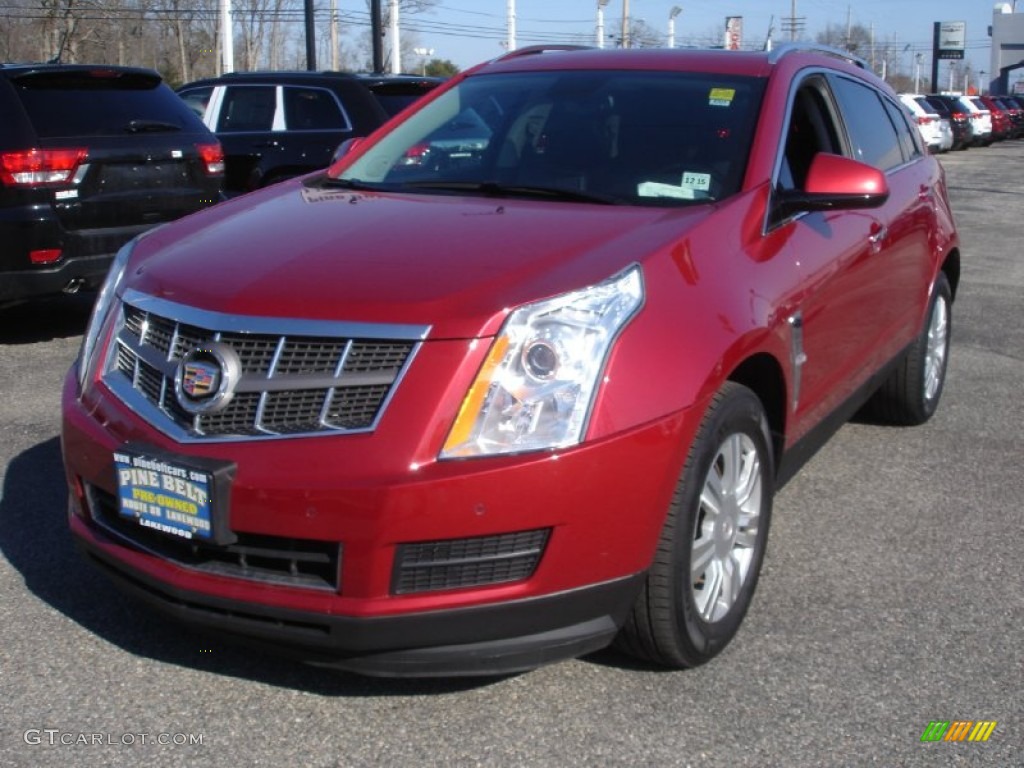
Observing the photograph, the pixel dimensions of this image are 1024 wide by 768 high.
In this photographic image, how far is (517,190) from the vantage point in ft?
13.4

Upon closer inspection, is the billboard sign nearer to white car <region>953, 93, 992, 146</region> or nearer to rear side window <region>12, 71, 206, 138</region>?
white car <region>953, 93, 992, 146</region>

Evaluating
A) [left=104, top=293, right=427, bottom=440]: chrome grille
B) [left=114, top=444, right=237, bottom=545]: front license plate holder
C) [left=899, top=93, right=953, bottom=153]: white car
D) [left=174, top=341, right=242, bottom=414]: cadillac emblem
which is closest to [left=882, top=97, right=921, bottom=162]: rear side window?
[left=104, top=293, right=427, bottom=440]: chrome grille

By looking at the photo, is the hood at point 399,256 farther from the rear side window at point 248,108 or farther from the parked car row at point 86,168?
the rear side window at point 248,108

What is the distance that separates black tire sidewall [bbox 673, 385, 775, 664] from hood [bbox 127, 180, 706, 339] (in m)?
0.49

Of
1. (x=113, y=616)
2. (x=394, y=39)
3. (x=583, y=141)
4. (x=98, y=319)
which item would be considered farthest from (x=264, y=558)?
(x=394, y=39)

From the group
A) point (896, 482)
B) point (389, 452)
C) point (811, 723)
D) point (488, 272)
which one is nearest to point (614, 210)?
point (488, 272)

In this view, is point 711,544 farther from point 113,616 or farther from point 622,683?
point 113,616

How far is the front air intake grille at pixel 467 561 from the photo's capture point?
2.91m

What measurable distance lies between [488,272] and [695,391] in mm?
603

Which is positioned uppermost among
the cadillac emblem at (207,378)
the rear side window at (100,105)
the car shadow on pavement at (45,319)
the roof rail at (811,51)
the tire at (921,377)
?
the roof rail at (811,51)

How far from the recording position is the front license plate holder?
9.69 feet

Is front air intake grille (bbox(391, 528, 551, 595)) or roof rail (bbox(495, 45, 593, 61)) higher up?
roof rail (bbox(495, 45, 593, 61))

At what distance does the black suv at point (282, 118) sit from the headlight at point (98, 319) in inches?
283

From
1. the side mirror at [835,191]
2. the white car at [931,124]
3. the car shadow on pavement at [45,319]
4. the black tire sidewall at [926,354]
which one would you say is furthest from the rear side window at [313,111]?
the white car at [931,124]
